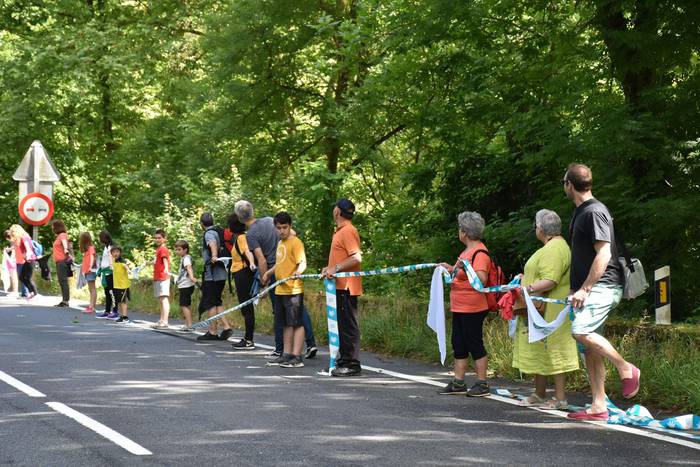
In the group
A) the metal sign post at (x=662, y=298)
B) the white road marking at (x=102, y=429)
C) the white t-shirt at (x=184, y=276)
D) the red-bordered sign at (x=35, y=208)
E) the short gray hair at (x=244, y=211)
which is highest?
the red-bordered sign at (x=35, y=208)

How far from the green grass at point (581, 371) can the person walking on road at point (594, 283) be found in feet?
2.77

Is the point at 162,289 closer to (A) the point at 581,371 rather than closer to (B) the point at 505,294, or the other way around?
(A) the point at 581,371

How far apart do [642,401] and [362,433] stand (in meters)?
2.72

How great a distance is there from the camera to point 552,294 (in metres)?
8.41

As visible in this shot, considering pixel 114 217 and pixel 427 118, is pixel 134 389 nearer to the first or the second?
pixel 427 118

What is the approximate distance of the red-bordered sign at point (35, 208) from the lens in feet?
72.1

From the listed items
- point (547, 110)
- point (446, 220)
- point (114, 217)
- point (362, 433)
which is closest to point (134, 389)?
point (362, 433)

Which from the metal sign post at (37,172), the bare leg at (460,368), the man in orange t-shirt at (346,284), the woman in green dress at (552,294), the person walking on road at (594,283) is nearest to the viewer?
the person walking on road at (594,283)

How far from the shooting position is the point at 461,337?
9.27 meters

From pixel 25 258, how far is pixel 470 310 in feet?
55.1

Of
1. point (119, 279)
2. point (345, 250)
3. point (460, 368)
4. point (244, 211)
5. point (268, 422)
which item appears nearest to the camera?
point (268, 422)

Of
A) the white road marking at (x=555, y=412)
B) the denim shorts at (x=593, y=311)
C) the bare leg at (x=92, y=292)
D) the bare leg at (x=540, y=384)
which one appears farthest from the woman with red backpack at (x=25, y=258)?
the denim shorts at (x=593, y=311)

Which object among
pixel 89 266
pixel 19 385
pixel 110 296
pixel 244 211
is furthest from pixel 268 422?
pixel 89 266

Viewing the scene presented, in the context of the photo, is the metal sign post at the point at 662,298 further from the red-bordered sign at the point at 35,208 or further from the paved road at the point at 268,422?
the red-bordered sign at the point at 35,208
